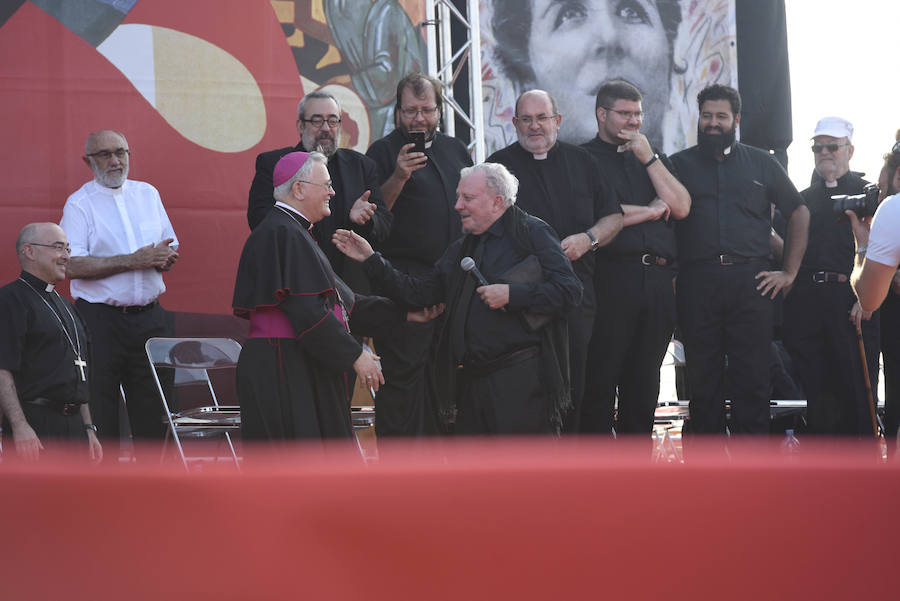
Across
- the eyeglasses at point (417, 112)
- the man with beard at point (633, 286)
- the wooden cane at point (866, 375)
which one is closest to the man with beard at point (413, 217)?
the eyeglasses at point (417, 112)

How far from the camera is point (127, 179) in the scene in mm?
6016

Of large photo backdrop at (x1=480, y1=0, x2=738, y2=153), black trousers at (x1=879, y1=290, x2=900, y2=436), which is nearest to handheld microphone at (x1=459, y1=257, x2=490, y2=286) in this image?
black trousers at (x1=879, y1=290, x2=900, y2=436)

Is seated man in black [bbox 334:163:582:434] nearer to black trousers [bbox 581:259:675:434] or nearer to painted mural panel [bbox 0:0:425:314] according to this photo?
black trousers [bbox 581:259:675:434]

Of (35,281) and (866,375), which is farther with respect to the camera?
(866,375)

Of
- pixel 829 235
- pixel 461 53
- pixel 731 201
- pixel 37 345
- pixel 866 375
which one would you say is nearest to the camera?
pixel 37 345

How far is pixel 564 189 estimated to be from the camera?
5.24 metres

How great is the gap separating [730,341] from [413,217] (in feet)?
6.17

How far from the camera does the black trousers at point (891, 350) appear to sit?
5.85 m

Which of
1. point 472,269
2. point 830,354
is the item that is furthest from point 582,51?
point 472,269

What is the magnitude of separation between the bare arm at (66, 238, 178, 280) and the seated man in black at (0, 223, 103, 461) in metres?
0.40

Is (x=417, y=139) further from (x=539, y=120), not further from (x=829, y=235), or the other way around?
(x=829, y=235)

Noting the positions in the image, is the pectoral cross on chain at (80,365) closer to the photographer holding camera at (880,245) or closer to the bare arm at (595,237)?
the bare arm at (595,237)

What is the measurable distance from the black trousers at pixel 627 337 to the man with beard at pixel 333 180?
1284 millimetres

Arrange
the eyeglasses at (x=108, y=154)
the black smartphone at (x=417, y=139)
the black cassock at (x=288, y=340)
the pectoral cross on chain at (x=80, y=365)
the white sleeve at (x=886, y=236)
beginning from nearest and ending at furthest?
the white sleeve at (x=886, y=236) → the black cassock at (x=288, y=340) → the pectoral cross on chain at (x=80, y=365) → the black smartphone at (x=417, y=139) → the eyeglasses at (x=108, y=154)
